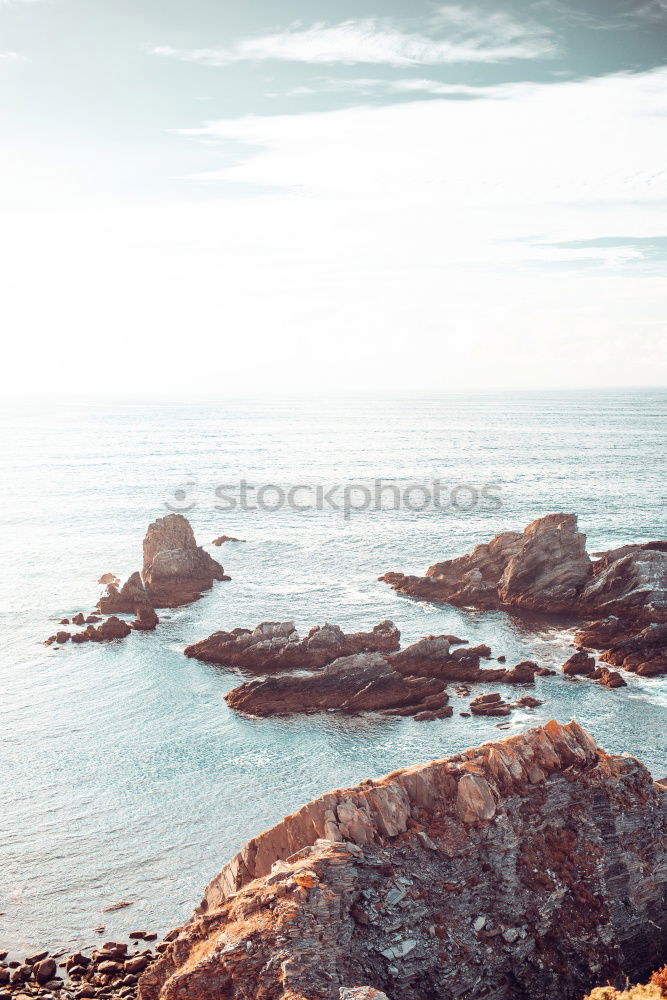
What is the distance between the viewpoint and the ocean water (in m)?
27.3

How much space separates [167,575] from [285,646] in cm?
1875

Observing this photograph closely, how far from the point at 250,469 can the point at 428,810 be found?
121478mm

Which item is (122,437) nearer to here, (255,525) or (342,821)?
(255,525)

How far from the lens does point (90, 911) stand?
24578mm

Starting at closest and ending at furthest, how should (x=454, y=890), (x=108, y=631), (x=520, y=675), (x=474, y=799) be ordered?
(x=454, y=890) < (x=474, y=799) < (x=520, y=675) < (x=108, y=631)

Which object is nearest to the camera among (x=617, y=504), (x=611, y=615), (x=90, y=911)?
(x=90, y=911)

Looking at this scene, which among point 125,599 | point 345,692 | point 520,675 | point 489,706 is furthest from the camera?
point 125,599

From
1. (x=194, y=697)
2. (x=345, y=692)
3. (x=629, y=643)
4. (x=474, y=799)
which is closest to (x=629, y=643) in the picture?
Answer: (x=629, y=643)

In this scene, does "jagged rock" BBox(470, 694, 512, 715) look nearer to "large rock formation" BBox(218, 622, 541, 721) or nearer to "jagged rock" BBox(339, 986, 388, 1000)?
"large rock formation" BBox(218, 622, 541, 721)

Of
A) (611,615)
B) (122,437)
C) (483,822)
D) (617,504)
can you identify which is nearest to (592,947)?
(483,822)

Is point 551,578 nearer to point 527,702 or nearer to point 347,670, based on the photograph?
point 527,702

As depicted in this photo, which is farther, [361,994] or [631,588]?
[631,588]

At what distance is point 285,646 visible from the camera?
44.0m

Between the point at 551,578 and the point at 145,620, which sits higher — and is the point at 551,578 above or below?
above
